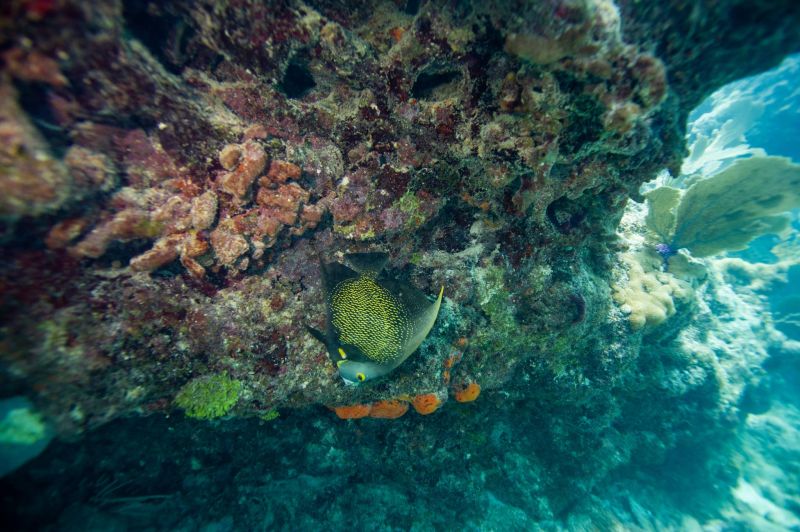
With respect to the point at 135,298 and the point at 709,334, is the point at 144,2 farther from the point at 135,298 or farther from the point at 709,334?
the point at 709,334

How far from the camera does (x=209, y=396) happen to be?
287cm

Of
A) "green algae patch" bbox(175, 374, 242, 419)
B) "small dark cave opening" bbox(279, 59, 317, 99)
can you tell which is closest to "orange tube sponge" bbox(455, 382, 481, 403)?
"green algae patch" bbox(175, 374, 242, 419)

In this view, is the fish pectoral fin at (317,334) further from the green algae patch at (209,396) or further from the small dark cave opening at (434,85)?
the small dark cave opening at (434,85)

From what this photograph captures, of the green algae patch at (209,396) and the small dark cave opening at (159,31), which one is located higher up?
the small dark cave opening at (159,31)

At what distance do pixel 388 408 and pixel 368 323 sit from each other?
1.31 meters

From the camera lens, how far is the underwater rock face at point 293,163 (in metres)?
2.02

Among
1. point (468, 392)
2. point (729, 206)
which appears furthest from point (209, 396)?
point (729, 206)

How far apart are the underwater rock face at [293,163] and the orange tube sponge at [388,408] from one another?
1.0 inches

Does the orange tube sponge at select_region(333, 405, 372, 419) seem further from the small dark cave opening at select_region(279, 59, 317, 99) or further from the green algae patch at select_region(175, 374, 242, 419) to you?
the small dark cave opening at select_region(279, 59, 317, 99)

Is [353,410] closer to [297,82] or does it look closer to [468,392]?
[468,392]

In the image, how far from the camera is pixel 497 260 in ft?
11.4

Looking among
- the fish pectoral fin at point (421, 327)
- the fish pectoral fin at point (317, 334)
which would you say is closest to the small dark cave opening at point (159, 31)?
the fish pectoral fin at point (317, 334)

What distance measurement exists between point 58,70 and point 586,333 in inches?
220

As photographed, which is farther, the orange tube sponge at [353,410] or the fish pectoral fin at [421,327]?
the orange tube sponge at [353,410]
